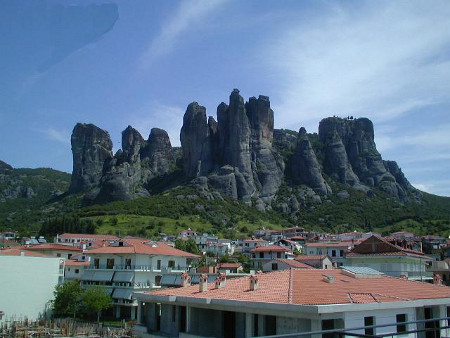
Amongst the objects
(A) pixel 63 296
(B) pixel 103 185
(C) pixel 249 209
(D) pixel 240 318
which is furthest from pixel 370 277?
(B) pixel 103 185

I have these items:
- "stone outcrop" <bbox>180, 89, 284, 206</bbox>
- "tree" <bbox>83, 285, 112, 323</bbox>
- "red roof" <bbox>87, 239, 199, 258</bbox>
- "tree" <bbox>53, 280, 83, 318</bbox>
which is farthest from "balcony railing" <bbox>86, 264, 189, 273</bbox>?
"stone outcrop" <bbox>180, 89, 284, 206</bbox>

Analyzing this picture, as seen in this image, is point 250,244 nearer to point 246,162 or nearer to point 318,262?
point 318,262

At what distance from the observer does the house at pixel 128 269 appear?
53.3 m

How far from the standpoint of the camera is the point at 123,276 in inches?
2133

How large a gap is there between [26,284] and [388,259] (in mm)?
36050

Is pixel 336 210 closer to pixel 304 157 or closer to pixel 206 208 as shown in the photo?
pixel 304 157

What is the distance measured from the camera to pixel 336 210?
15138 cm

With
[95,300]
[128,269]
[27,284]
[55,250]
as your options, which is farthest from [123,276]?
[55,250]

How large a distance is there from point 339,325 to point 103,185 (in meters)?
147

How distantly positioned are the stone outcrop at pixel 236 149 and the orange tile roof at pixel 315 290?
129 meters

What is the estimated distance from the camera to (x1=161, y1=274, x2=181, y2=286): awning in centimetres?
5316

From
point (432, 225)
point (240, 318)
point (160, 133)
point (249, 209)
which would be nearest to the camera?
point (240, 318)

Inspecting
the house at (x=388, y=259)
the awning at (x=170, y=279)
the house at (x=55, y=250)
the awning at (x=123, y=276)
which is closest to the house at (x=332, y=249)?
the house at (x=388, y=259)

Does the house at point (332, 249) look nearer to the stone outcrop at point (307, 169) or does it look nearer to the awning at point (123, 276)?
the awning at point (123, 276)
